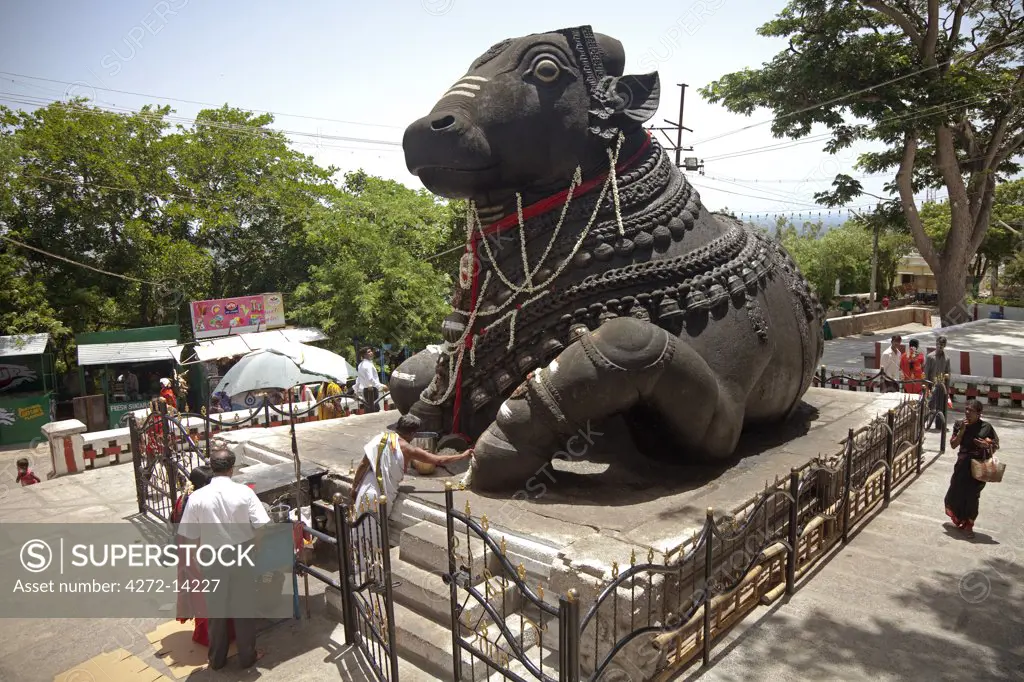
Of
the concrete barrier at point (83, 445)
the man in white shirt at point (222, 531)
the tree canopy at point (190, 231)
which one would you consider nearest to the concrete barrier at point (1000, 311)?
the tree canopy at point (190, 231)

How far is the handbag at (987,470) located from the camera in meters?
5.66

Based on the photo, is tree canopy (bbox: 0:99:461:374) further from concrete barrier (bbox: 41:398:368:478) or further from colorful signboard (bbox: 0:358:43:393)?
concrete barrier (bbox: 41:398:368:478)

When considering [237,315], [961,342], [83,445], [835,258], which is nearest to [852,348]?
[961,342]

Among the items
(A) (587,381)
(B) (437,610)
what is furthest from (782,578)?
(B) (437,610)

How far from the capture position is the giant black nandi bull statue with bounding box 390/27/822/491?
481 centimetres

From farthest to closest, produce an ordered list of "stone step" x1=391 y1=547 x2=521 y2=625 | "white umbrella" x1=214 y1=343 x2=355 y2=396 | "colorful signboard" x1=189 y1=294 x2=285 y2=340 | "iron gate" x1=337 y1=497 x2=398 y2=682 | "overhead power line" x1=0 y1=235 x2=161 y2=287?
"colorful signboard" x1=189 y1=294 x2=285 y2=340, "overhead power line" x1=0 y1=235 x2=161 y2=287, "white umbrella" x1=214 y1=343 x2=355 y2=396, "stone step" x1=391 y1=547 x2=521 y2=625, "iron gate" x1=337 y1=497 x2=398 y2=682

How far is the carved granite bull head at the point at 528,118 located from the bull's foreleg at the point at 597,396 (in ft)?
4.91

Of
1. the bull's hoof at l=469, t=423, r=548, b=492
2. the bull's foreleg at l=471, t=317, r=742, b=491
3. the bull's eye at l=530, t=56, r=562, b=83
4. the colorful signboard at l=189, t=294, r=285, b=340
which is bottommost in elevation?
the bull's hoof at l=469, t=423, r=548, b=492

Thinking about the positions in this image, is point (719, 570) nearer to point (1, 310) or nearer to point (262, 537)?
point (262, 537)

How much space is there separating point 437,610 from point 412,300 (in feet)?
40.3

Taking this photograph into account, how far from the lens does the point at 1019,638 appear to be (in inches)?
167

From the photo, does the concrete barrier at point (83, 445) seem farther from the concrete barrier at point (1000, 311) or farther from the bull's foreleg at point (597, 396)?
the concrete barrier at point (1000, 311)

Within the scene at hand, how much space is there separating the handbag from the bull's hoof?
3713 millimetres

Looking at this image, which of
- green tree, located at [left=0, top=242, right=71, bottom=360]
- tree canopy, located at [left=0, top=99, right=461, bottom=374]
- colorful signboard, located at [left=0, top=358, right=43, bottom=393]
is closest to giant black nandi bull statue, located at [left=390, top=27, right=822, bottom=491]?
tree canopy, located at [left=0, top=99, right=461, bottom=374]
